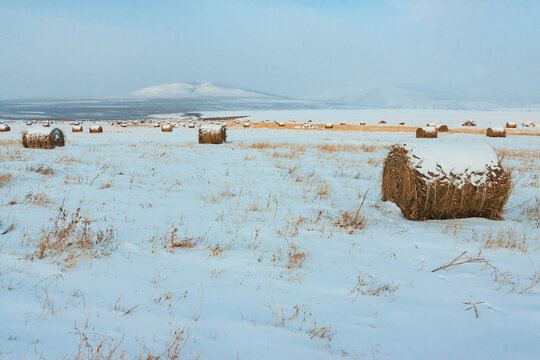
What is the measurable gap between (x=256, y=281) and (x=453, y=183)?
3827 millimetres

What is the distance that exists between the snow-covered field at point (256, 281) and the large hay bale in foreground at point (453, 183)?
0.83 feet

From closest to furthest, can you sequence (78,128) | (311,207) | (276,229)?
1. (276,229)
2. (311,207)
3. (78,128)

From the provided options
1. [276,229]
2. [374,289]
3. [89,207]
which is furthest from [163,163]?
[374,289]

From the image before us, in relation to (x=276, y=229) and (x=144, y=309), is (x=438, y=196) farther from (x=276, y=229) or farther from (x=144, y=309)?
(x=144, y=309)

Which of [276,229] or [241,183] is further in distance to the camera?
[241,183]

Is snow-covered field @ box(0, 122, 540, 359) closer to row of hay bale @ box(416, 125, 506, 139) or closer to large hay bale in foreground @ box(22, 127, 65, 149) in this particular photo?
large hay bale in foreground @ box(22, 127, 65, 149)

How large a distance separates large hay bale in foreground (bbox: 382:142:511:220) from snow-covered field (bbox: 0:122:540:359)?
253 millimetres

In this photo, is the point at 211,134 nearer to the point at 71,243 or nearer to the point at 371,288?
the point at 71,243

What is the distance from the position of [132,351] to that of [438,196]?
4.89 m

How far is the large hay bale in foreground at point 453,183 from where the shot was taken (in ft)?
17.5

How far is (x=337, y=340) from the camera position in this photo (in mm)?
2326

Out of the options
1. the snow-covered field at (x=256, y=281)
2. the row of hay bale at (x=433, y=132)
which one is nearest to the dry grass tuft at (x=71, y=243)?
the snow-covered field at (x=256, y=281)

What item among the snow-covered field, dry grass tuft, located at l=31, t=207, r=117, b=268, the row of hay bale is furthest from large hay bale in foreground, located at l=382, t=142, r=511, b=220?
the row of hay bale

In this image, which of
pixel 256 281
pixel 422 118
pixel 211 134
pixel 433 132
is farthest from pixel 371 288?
pixel 422 118
